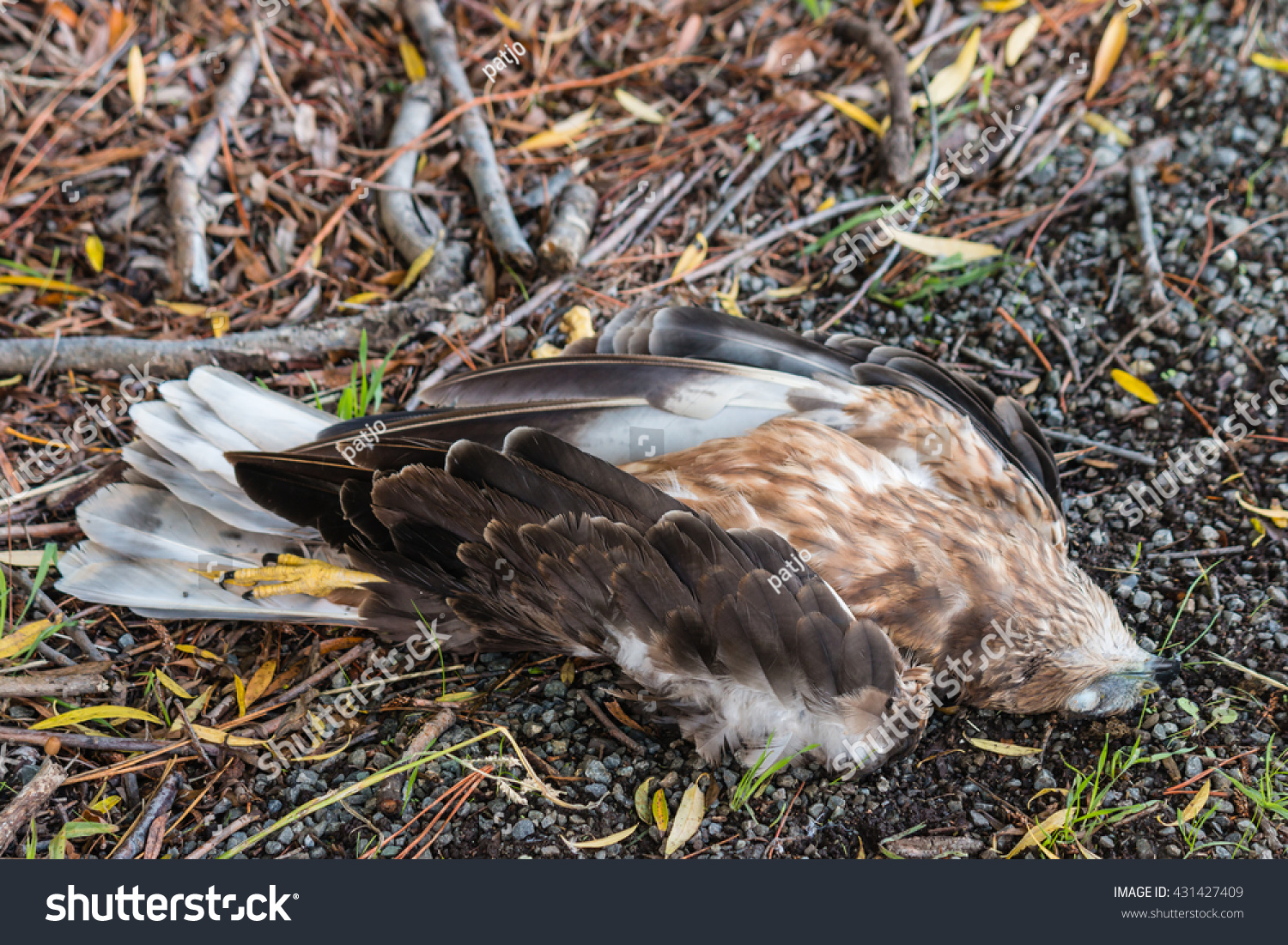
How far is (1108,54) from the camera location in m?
3.79

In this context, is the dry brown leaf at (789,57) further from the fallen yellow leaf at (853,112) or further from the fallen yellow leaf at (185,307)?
the fallen yellow leaf at (185,307)

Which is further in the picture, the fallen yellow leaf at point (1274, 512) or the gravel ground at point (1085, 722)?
the fallen yellow leaf at point (1274, 512)

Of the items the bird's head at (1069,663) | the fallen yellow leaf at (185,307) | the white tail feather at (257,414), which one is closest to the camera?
the bird's head at (1069,663)

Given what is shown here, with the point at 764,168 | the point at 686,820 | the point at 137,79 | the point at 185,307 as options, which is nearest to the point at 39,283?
the point at 185,307

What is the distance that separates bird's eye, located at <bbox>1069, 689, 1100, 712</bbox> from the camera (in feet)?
7.62

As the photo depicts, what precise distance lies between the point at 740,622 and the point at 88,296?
2524 mm

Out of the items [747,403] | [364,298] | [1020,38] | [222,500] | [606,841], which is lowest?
[606,841]

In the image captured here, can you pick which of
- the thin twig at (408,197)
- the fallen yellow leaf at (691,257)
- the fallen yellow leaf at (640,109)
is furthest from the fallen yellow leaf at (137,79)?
the fallen yellow leaf at (691,257)

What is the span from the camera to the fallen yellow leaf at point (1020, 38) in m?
3.85

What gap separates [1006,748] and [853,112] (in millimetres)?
2387

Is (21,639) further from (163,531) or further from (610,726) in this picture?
(610,726)

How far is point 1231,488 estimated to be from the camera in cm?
280

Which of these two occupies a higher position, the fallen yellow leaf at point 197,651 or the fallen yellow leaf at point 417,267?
the fallen yellow leaf at point 417,267

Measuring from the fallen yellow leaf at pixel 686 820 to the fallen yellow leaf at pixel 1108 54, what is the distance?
→ 10.2 ft
